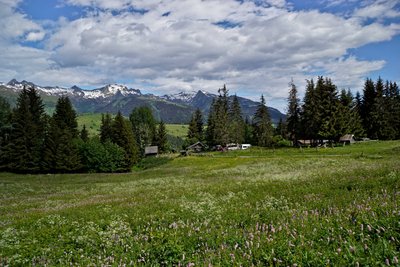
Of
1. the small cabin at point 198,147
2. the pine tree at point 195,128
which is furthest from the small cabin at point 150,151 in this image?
the pine tree at point 195,128

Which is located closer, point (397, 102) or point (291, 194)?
point (291, 194)

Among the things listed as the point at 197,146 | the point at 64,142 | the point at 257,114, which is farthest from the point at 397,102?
the point at 64,142

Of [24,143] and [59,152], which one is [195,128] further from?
[24,143]

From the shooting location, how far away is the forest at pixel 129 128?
3297 inches

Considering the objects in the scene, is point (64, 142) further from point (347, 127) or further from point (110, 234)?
point (110, 234)

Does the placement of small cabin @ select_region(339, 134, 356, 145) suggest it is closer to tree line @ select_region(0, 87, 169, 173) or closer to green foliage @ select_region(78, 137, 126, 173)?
tree line @ select_region(0, 87, 169, 173)

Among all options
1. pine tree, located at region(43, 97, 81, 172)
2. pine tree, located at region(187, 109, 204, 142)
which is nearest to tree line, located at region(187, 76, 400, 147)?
pine tree, located at region(187, 109, 204, 142)

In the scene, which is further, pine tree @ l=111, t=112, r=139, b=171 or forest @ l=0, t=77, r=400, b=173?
pine tree @ l=111, t=112, r=139, b=171

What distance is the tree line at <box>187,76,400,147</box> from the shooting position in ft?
297

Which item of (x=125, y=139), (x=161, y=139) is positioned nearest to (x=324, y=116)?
(x=125, y=139)

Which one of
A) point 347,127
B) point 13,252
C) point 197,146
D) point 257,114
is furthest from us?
point 197,146

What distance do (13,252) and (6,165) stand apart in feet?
285

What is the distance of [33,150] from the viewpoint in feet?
276

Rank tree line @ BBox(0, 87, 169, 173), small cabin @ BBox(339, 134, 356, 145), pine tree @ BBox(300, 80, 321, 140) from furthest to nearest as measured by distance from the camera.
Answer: small cabin @ BBox(339, 134, 356, 145)
pine tree @ BBox(300, 80, 321, 140)
tree line @ BBox(0, 87, 169, 173)
